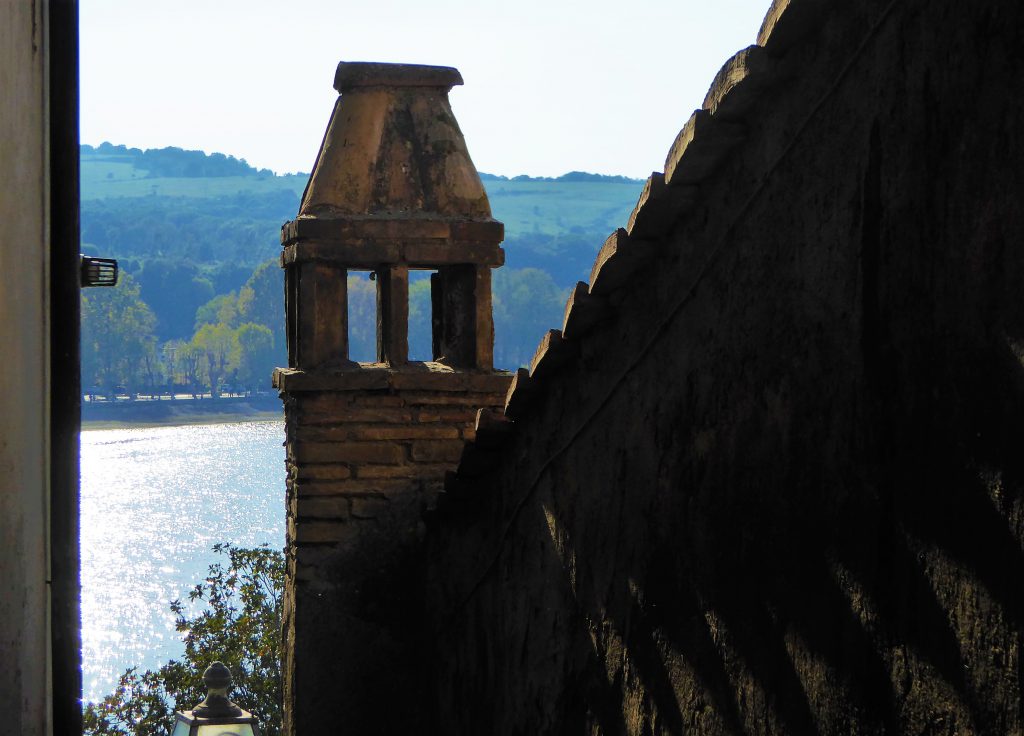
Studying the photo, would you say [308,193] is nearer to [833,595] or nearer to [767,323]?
[767,323]

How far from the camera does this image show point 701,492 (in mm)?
3105

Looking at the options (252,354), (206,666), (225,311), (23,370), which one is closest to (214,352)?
(252,354)

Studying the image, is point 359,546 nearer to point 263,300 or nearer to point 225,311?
point 263,300

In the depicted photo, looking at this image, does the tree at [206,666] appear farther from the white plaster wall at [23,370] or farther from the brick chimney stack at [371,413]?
the white plaster wall at [23,370]

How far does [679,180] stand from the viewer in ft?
10.2

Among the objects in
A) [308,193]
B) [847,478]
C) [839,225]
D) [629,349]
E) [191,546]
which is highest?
[308,193]

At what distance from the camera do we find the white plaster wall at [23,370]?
2.88m

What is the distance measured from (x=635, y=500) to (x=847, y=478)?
41.0 inches

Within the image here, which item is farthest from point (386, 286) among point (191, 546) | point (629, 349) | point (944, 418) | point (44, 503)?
point (191, 546)

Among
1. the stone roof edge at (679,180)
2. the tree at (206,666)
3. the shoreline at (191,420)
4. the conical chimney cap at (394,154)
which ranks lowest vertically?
the shoreline at (191,420)

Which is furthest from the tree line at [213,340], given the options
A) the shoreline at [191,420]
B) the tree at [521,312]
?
the shoreline at [191,420]

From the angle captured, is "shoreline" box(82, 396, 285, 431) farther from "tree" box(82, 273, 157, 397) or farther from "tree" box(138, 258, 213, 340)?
"tree" box(138, 258, 213, 340)

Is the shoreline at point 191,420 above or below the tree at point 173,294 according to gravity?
below

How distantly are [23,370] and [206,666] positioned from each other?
32.7 ft
